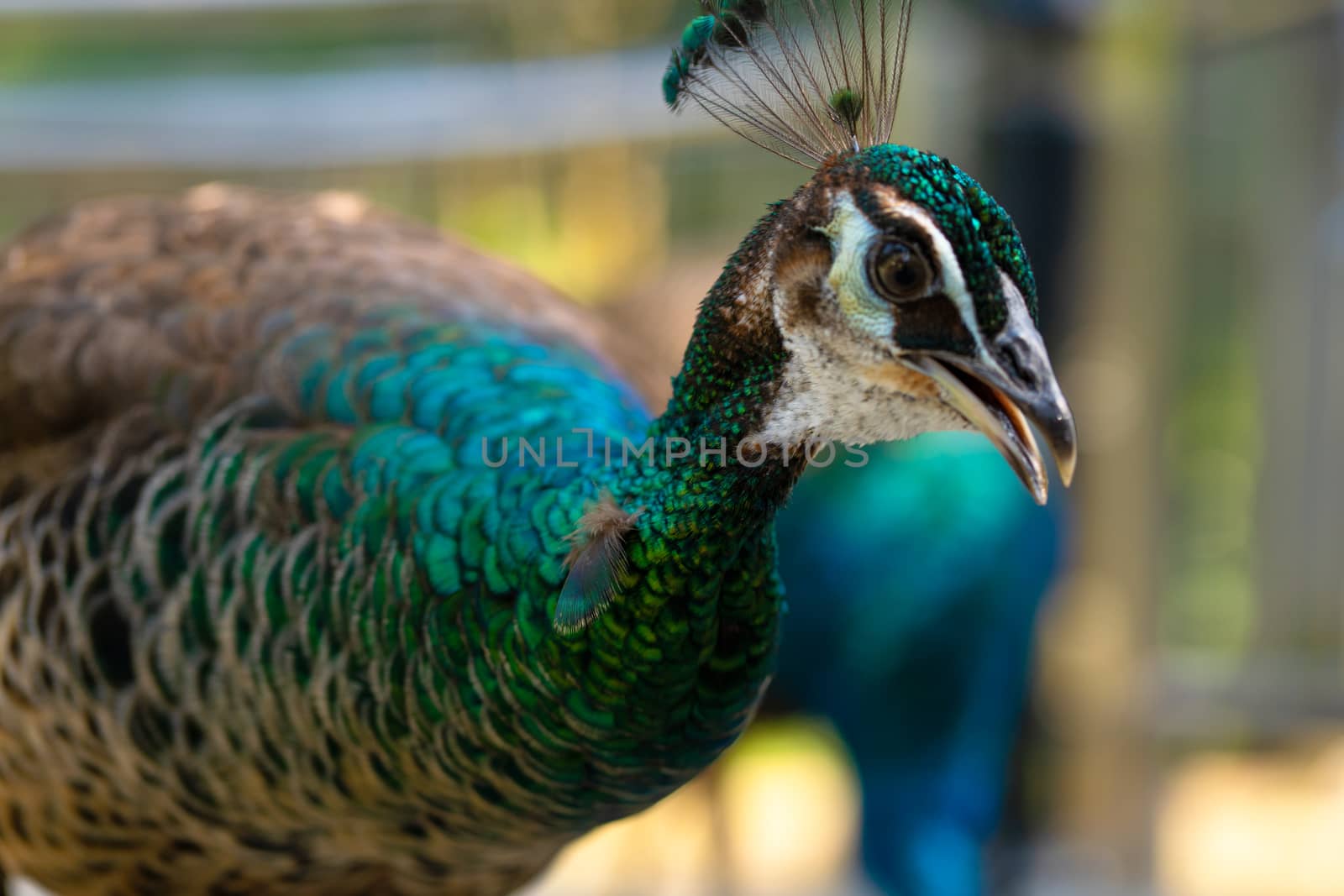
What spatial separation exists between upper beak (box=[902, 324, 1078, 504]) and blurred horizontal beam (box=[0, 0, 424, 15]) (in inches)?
166

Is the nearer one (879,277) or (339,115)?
(879,277)

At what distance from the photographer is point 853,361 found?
0.81m

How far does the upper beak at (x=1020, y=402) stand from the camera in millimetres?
771

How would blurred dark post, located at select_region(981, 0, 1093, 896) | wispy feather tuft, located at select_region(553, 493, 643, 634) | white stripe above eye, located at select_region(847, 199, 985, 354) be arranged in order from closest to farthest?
white stripe above eye, located at select_region(847, 199, 985, 354) → wispy feather tuft, located at select_region(553, 493, 643, 634) → blurred dark post, located at select_region(981, 0, 1093, 896)

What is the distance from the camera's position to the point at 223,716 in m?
1.14

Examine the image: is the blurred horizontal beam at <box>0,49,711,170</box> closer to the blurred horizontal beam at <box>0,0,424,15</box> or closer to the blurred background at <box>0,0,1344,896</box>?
the blurred horizontal beam at <box>0,0,424,15</box>

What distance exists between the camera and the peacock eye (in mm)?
777

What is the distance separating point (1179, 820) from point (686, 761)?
2.66 metres

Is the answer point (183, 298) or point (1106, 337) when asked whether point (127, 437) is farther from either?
point (1106, 337)

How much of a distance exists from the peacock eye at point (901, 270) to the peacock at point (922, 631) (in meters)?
1.22

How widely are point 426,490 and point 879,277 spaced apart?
1.48 ft

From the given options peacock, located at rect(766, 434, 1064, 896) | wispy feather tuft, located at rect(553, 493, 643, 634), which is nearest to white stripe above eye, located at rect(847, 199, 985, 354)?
wispy feather tuft, located at rect(553, 493, 643, 634)

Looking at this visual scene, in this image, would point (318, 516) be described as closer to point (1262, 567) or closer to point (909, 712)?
point (909, 712)

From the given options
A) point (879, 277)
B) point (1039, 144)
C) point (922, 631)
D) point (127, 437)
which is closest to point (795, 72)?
point (879, 277)
